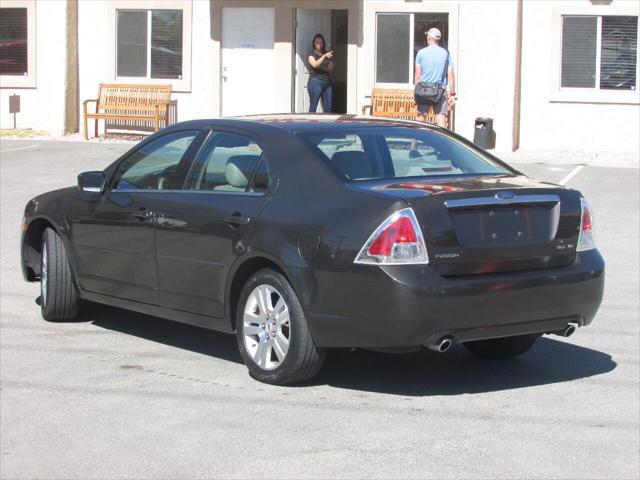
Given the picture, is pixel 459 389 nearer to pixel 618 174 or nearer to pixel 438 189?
pixel 438 189

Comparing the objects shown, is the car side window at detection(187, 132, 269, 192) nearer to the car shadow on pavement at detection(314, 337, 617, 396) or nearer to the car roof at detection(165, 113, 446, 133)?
the car roof at detection(165, 113, 446, 133)

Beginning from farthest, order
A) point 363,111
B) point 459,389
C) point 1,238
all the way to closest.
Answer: point 363,111
point 1,238
point 459,389

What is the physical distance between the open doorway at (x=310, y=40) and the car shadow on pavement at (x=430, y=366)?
1398 centimetres

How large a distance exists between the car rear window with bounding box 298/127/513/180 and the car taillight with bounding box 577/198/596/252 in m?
0.65

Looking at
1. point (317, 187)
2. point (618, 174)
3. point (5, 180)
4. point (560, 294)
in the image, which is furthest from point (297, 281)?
point (618, 174)

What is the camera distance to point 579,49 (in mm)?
20906

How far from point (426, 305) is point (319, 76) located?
595 inches

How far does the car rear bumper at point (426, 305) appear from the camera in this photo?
6191mm

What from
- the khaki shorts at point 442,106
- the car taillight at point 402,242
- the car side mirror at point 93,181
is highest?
the khaki shorts at point 442,106

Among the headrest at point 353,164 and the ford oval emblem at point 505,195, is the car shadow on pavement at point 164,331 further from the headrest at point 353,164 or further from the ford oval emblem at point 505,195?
the ford oval emblem at point 505,195

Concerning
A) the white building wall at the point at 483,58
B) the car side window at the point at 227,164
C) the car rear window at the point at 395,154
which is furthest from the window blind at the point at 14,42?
the car rear window at the point at 395,154

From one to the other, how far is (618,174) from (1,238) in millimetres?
9672

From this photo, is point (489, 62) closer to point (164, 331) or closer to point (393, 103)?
point (393, 103)

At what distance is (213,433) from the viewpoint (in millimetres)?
5980
